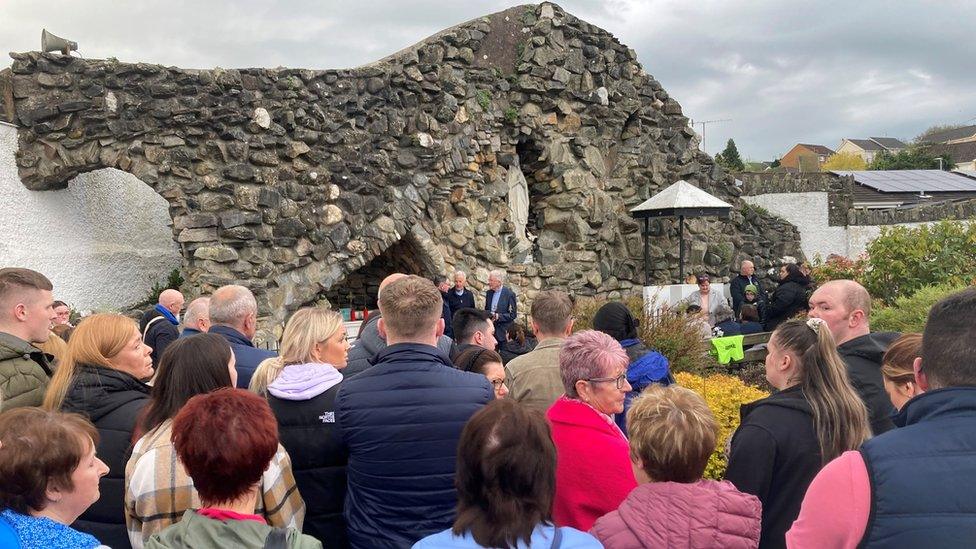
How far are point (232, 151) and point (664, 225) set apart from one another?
833 cm

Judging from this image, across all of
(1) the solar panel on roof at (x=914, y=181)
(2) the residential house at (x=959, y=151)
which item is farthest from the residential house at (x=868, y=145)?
(1) the solar panel on roof at (x=914, y=181)

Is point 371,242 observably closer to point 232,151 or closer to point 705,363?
point 232,151

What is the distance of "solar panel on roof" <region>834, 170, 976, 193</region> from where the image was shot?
1012 inches

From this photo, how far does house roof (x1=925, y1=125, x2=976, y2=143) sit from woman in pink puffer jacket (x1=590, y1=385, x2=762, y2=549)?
270 ft

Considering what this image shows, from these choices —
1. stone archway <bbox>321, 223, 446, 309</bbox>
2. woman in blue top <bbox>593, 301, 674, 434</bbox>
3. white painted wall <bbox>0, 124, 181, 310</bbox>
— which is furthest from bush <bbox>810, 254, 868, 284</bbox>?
white painted wall <bbox>0, 124, 181, 310</bbox>

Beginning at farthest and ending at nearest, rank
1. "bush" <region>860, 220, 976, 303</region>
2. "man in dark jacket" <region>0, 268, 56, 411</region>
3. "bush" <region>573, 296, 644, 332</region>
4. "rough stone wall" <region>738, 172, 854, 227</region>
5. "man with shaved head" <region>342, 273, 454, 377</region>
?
"rough stone wall" <region>738, 172, 854, 227</region> < "bush" <region>860, 220, 976, 303</region> < "bush" <region>573, 296, 644, 332</region> < "man with shaved head" <region>342, 273, 454, 377</region> < "man in dark jacket" <region>0, 268, 56, 411</region>

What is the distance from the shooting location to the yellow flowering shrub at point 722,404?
17.2 feet

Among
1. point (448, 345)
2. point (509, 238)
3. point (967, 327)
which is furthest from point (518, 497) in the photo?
point (509, 238)

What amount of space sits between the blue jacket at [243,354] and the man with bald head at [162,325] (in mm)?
1573

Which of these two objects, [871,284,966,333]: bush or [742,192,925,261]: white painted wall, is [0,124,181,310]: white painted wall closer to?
[871,284,966,333]: bush

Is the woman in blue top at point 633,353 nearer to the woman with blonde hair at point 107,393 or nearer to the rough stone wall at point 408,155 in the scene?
the woman with blonde hair at point 107,393

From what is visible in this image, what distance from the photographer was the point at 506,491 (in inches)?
87.6

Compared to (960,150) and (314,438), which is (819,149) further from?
(314,438)

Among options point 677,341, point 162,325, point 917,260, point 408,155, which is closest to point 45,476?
point 162,325
